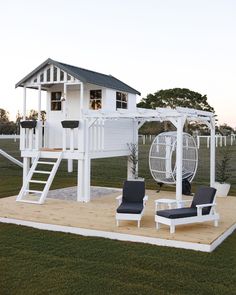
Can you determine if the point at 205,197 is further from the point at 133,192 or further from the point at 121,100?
the point at 121,100

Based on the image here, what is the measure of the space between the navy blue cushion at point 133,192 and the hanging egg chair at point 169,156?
143 inches

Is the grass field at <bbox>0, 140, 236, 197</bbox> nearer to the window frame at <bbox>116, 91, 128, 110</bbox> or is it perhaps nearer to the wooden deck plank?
the wooden deck plank

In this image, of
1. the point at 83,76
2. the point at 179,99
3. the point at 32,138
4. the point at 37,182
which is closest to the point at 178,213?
the point at 37,182

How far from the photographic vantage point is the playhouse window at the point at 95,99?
43.9ft

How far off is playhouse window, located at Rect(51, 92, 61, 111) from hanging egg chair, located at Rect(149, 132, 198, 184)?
3582mm

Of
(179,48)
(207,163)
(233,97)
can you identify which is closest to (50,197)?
(179,48)

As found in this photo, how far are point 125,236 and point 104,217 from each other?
5.61 ft

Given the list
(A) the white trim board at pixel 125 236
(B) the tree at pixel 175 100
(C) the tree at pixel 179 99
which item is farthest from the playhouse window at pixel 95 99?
(C) the tree at pixel 179 99

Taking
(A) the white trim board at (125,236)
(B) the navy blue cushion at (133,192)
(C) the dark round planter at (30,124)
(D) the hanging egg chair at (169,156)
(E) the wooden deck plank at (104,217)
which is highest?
(C) the dark round planter at (30,124)

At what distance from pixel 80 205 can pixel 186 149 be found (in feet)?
18.2

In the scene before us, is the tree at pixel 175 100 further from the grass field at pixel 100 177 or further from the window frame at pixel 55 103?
the window frame at pixel 55 103

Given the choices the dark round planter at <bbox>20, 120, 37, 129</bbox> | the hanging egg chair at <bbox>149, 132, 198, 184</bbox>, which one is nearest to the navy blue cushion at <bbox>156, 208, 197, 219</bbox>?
the hanging egg chair at <bbox>149, 132, 198, 184</bbox>

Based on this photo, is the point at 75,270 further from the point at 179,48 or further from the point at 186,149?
the point at 179,48

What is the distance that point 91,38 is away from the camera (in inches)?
727
